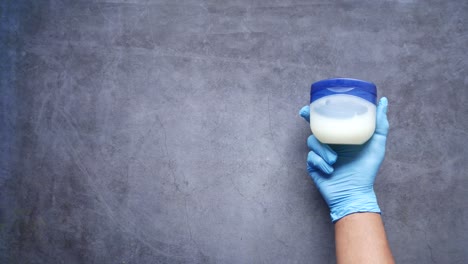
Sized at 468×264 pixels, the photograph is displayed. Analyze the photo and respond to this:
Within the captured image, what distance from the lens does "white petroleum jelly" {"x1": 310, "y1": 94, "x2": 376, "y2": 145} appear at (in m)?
1.09

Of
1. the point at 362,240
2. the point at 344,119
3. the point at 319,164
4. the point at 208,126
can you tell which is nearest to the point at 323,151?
the point at 319,164

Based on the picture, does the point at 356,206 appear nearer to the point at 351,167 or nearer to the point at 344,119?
the point at 351,167

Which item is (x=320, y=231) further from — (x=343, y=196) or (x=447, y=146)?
(x=447, y=146)

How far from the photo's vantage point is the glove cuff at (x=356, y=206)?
1.23 metres

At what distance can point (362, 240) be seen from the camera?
117cm

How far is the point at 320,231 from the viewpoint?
1.44m

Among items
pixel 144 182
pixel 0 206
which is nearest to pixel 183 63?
pixel 144 182

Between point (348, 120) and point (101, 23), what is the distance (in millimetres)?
1193

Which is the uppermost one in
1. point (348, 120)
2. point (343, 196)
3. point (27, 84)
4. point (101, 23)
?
point (101, 23)

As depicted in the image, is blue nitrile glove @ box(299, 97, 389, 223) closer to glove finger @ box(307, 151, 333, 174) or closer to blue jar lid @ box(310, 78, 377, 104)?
glove finger @ box(307, 151, 333, 174)

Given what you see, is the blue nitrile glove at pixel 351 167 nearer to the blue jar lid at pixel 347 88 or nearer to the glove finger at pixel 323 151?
the glove finger at pixel 323 151

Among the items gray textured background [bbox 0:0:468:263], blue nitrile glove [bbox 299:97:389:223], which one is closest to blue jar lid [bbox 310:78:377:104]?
blue nitrile glove [bbox 299:97:389:223]

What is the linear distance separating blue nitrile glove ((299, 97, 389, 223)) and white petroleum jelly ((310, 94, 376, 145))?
0.15 metres

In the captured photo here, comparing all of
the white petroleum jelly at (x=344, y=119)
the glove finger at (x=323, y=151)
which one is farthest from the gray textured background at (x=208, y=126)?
the white petroleum jelly at (x=344, y=119)
